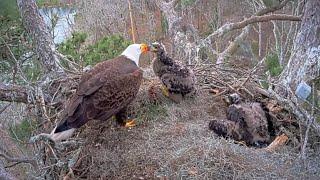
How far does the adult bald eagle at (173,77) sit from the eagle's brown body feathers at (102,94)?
1.26 ft

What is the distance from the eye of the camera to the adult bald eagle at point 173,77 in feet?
13.4

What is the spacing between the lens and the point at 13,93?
3979 mm

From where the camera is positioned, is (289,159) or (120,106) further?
(120,106)

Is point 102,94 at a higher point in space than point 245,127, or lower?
higher

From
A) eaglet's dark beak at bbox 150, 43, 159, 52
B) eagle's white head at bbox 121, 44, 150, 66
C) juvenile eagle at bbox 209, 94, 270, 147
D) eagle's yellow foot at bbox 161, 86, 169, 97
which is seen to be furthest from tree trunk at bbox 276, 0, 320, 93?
eagle's white head at bbox 121, 44, 150, 66

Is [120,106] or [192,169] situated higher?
[120,106]

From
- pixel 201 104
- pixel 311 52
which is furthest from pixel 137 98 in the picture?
pixel 311 52

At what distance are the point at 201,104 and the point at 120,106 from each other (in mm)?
846

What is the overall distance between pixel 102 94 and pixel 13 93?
Result: 34.1 inches

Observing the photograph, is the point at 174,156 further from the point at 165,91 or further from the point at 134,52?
the point at 134,52

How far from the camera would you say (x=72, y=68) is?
4594mm

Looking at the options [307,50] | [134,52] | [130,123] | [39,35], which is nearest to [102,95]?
[130,123]

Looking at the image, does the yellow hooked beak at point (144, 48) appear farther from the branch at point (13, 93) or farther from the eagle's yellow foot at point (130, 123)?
the branch at point (13, 93)

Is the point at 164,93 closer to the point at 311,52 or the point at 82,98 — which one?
the point at 82,98
